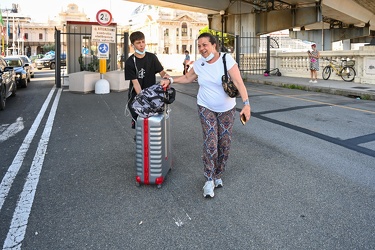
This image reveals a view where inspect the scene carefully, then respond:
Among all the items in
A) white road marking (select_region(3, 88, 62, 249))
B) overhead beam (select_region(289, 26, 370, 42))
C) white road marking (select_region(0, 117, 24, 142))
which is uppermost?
overhead beam (select_region(289, 26, 370, 42))

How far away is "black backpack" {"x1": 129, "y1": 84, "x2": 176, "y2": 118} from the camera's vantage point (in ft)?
14.1

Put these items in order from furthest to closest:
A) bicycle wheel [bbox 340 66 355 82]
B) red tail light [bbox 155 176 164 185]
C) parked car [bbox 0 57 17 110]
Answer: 1. bicycle wheel [bbox 340 66 355 82]
2. parked car [bbox 0 57 17 110]
3. red tail light [bbox 155 176 164 185]

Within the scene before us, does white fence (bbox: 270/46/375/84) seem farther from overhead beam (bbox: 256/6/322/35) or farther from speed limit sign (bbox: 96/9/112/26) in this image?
speed limit sign (bbox: 96/9/112/26)

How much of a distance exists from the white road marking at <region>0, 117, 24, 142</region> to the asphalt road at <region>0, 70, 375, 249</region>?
0.04m

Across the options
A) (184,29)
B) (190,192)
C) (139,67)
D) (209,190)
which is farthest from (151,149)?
(184,29)

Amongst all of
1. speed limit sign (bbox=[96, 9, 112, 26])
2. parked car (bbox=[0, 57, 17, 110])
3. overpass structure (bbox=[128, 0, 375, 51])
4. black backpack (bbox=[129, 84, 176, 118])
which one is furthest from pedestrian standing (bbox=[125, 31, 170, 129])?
overpass structure (bbox=[128, 0, 375, 51])

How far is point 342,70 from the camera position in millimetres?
18562

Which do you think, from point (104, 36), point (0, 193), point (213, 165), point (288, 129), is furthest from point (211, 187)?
point (104, 36)

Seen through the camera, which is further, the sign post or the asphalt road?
the sign post

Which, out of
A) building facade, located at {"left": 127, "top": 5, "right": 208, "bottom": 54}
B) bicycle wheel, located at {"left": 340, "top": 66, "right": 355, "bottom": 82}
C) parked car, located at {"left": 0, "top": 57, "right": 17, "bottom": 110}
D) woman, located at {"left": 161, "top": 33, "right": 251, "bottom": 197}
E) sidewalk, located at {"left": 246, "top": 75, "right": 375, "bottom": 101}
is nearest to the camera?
woman, located at {"left": 161, "top": 33, "right": 251, "bottom": 197}

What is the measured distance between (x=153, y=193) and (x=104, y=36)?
12.4m

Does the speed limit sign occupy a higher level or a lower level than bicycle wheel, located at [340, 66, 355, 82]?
higher

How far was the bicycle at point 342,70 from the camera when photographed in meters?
18.1

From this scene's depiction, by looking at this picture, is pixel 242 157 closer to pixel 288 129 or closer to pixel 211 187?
pixel 211 187
